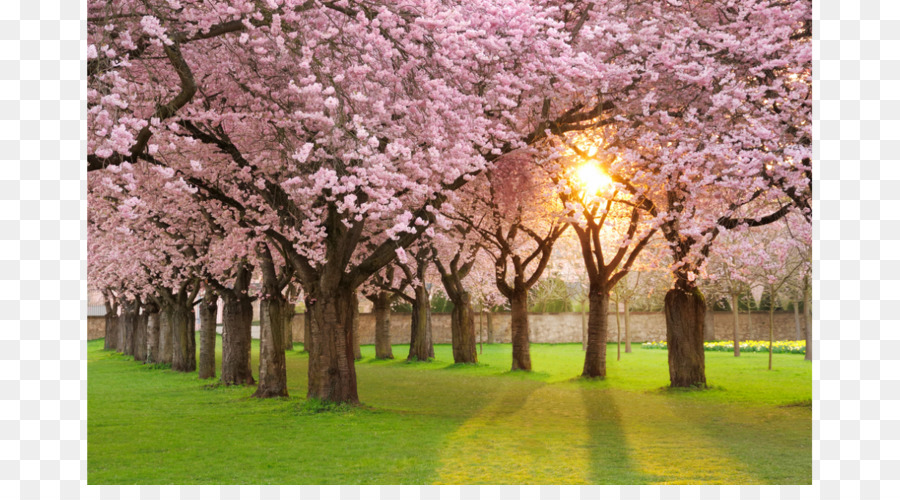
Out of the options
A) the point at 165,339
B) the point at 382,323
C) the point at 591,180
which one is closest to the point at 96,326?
the point at 165,339

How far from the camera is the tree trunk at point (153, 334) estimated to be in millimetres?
41344

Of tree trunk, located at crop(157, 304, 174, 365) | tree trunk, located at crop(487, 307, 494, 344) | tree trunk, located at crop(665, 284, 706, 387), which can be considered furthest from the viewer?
tree trunk, located at crop(487, 307, 494, 344)

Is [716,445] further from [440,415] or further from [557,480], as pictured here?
[440,415]

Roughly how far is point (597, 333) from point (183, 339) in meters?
18.2

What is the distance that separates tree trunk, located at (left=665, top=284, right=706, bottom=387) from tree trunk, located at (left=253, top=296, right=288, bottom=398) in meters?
11.3

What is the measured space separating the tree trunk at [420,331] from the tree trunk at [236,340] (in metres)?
14.6

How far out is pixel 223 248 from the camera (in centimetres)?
2447

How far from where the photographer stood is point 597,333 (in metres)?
29.2

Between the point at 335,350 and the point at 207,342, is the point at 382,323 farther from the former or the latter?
the point at 335,350

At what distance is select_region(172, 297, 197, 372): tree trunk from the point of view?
35625 mm

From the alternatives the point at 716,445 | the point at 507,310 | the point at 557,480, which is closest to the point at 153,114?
the point at 557,480

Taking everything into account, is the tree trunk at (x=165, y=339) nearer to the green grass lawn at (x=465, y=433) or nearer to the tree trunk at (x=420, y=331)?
the green grass lawn at (x=465, y=433)

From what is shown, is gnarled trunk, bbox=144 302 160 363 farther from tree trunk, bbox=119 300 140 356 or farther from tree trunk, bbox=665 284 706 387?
tree trunk, bbox=665 284 706 387

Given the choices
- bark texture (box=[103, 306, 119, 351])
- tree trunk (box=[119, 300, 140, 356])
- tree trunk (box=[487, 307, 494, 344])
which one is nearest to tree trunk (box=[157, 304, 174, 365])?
tree trunk (box=[119, 300, 140, 356])
